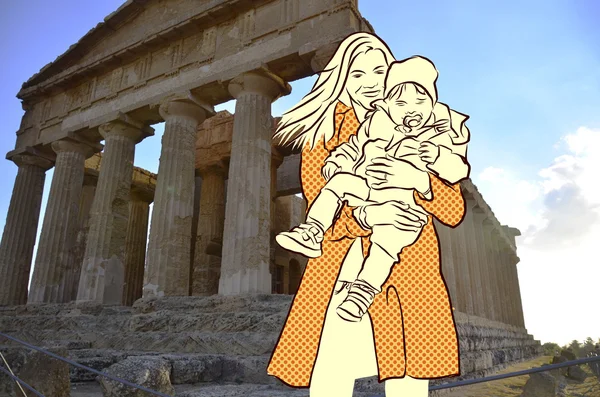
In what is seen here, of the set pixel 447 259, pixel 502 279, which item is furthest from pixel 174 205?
pixel 502 279

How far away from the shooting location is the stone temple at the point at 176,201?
794 centimetres

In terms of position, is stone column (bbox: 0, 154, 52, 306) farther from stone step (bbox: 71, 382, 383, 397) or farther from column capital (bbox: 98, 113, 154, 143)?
stone step (bbox: 71, 382, 383, 397)

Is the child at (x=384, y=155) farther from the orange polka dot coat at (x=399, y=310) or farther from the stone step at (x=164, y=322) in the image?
the stone step at (x=164, y=322)

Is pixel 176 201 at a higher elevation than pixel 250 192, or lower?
higher

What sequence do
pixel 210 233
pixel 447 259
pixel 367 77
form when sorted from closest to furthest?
pixel 367 77 → pixel 447 259 → pixel 210 233

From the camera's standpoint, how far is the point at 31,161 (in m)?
15.0

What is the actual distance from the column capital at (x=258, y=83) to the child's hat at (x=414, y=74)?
6.65 metres

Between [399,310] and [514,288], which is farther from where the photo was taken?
[514,288]

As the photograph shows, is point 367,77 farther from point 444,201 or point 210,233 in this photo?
point 210,233

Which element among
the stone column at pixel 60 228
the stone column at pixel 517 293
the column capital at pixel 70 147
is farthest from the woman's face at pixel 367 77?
the stone column at pixel 517 293

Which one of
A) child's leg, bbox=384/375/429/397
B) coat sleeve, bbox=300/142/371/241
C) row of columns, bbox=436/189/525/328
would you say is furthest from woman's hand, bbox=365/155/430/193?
row of columns, bbox=436/189/525/328

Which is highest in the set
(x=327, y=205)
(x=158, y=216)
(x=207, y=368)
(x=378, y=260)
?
(x=158, y=216)

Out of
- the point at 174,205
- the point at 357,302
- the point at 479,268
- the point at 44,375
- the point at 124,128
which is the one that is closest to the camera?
the point at 357,302

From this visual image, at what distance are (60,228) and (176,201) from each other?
5.07 m
